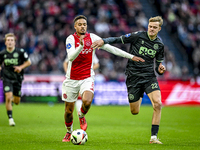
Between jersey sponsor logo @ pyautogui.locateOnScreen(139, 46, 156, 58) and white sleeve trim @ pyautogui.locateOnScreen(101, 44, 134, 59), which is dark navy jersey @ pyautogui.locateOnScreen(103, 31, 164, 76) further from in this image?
white sleeve trim @ pyautogui.locateOnScreen(101, 44, 134, 59)

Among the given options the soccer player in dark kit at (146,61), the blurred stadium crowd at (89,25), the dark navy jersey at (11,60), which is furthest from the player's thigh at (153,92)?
the blurred stadium crowd at (89,25)

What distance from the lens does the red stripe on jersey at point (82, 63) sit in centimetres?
729

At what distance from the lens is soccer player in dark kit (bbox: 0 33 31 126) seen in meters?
10.6

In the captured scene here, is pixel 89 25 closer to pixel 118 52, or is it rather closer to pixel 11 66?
pixel 11 66

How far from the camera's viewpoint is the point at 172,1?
26.4 m

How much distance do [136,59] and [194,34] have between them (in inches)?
703

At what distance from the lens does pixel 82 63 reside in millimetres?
7363

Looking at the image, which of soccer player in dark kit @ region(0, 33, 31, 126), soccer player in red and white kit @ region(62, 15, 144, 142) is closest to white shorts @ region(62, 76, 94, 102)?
soccer player in red and white kit @ region(62, 15, 144, 142)

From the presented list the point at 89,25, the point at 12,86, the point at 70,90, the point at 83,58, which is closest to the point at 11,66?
the point at 12,86

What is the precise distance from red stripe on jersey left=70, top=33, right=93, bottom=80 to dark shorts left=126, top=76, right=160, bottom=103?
119cm

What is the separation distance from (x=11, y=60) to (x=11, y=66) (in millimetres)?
206

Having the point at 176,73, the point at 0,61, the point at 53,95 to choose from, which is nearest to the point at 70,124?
the point at 0,61

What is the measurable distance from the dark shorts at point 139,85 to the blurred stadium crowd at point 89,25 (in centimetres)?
1064

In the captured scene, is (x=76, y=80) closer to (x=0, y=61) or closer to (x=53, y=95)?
(x=0, y=61)
